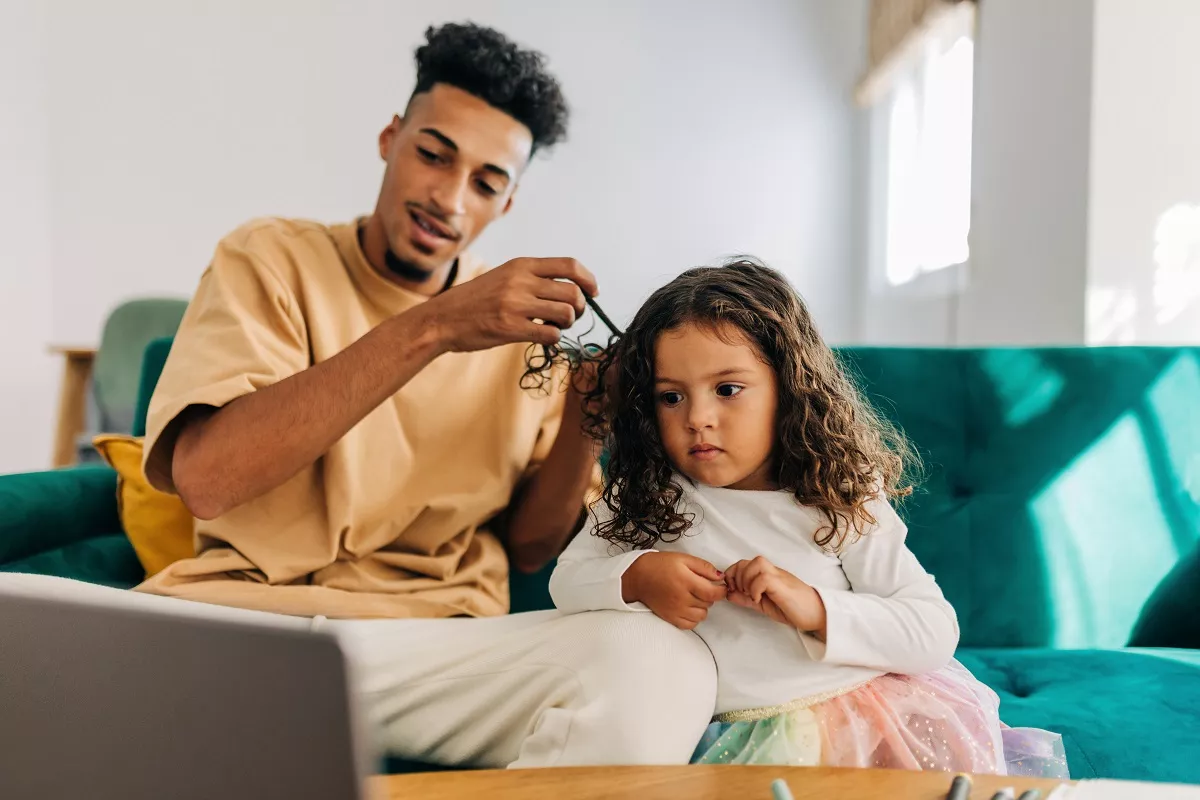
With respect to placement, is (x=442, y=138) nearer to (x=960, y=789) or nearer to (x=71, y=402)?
(x=960, y=789)

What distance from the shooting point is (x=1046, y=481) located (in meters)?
1.44

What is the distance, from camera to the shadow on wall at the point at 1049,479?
1421mm

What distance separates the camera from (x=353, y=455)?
1.26 meters

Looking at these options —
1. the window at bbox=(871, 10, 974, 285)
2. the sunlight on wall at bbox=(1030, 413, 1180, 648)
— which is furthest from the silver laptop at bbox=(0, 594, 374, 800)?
the window at bbox=(871, 10, 974, 285)

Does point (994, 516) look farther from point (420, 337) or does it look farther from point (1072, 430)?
point (420, 337)

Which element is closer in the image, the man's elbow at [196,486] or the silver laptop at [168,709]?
the silver laptop at [168,709]

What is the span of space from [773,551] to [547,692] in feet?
0.95

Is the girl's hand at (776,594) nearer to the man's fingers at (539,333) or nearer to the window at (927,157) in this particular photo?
the man's fingers at (539,333)

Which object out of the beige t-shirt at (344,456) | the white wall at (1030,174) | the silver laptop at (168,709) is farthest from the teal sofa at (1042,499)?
the silver laptop at (168,709)

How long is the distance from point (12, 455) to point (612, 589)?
392 centimetres

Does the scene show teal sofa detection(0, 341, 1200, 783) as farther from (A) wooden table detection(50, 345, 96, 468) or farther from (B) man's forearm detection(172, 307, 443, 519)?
(A) wooden table detection(50, 345, 96, 468)

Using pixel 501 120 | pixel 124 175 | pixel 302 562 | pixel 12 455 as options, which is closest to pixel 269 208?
pixel 124 175

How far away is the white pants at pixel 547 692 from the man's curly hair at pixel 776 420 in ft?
0.54

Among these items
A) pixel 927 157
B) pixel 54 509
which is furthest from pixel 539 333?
pixel 927 157
